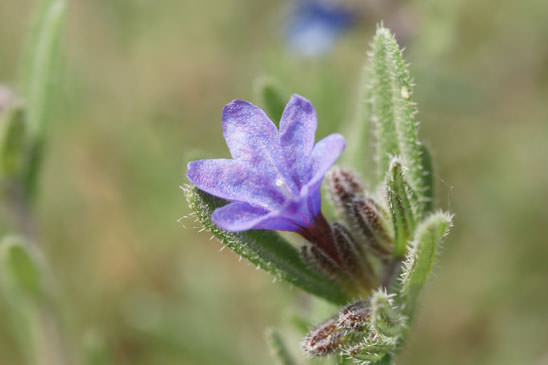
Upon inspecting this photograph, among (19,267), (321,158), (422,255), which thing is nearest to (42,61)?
(19,267)

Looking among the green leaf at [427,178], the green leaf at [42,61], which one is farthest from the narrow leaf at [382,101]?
the green leaf at [42,61]

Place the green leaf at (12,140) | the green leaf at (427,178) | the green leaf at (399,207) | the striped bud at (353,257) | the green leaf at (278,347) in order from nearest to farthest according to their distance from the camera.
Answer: the green leaf at (399,207) < the striped bud at (353,257) < the green leaf at (278,347) < the green leaf at (427,178) < the green leaf at (12,140)

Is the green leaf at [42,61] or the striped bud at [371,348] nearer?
the striped bud at [371,348]

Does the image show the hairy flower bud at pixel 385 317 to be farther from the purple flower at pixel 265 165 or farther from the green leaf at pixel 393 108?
the green leaf at pixel 393 108

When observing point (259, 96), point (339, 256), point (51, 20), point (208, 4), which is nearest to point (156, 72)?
point (208, 4)

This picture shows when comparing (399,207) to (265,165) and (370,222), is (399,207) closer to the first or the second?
(370,222)

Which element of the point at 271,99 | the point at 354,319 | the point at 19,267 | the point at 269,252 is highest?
the point at 271,99

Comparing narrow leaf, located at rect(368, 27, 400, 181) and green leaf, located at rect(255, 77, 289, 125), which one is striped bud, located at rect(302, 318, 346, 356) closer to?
narrow leaf, located at rect(368, 27, 400, 181)

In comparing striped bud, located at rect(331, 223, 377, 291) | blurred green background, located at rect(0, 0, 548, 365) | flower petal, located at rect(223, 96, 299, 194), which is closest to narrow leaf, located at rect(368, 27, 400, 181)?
striped bud, located at rect(331, 223, 377, 291)
